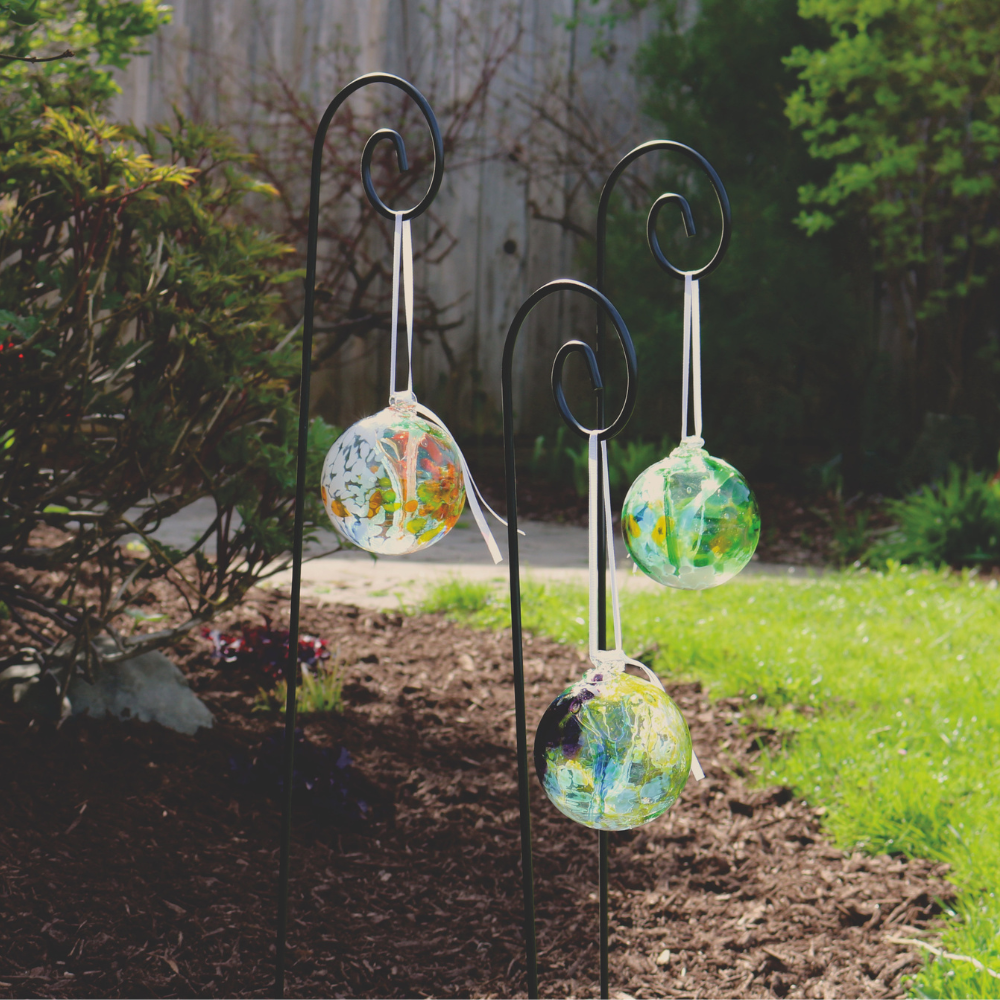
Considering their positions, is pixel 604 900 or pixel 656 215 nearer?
pixel 656 215

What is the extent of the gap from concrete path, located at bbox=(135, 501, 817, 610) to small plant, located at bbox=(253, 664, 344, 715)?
105cm

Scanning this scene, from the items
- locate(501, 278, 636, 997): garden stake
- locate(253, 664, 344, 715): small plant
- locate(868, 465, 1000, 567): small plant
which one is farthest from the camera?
locate(868, 465, 1000, 567): small plant

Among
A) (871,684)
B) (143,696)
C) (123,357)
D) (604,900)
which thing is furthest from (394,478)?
(871,684)

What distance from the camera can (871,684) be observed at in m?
2.93

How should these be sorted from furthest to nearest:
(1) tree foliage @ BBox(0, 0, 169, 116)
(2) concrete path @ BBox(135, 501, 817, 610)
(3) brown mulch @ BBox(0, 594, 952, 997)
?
1. (2) concrete path @ BBox(135, 501, 817, 610)
2. (1) tree foliage @ BBox(0, 0, 169, 116)
3. (3) brown mulch @ BBox(0, 594, 952, 997)

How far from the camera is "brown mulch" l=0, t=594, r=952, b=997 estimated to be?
1.74m

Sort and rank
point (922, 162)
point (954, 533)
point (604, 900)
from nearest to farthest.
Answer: point (604, 900)
point (954, 533)
point (922, 162)

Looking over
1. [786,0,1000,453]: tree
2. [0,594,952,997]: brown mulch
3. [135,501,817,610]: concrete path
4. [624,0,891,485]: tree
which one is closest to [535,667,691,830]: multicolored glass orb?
[0,594,952,997]: brown mulch

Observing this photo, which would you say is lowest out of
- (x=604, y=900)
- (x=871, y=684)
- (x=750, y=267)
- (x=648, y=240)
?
(x=871, y=684)

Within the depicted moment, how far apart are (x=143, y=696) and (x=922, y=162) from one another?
5.02 metres

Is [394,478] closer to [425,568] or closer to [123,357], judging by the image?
[123,357]

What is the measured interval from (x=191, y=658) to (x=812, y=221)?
3.89 meters

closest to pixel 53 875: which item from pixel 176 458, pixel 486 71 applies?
pixel 176 458

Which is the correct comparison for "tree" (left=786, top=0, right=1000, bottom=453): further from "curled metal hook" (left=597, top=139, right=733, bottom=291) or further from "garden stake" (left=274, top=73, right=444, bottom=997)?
"garden stake" (left=274, top=73, right=444, bottom=997)
